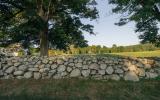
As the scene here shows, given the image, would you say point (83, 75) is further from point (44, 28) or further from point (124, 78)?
point (44, 28)

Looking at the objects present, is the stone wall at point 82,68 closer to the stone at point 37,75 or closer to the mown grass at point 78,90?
the stone at point 37,75

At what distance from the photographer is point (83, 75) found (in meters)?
14.5

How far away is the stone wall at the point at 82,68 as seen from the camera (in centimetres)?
1453

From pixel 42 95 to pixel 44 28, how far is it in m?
8.48

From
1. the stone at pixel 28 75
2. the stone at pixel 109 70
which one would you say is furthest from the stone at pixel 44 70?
the stone at pixel 109 70

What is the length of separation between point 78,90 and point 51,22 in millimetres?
10913

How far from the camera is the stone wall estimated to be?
1453 centimetres

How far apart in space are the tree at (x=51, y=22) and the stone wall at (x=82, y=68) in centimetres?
424

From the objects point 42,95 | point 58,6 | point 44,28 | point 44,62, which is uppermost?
point 58,6

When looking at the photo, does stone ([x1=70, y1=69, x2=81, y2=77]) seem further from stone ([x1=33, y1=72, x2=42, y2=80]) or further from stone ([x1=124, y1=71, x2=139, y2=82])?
stone ([x1=124, y1=71, x2=139, y2=82])

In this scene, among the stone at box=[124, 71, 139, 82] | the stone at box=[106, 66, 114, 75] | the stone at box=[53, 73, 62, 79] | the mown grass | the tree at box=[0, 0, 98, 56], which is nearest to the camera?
the mown grass

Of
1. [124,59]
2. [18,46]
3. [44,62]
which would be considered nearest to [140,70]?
[124,59]

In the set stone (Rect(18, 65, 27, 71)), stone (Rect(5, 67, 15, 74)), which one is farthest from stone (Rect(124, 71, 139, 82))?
stone (Rect(5, 67, 15, 74))

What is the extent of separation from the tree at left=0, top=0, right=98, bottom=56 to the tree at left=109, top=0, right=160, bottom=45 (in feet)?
10.8
